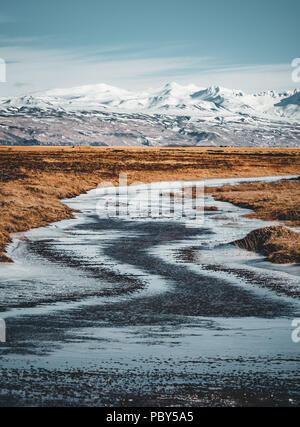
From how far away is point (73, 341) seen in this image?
37.5 ft

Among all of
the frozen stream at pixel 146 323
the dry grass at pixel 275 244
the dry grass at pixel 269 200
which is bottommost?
the frozen stream at pixel 146 323

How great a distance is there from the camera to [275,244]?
2264cm

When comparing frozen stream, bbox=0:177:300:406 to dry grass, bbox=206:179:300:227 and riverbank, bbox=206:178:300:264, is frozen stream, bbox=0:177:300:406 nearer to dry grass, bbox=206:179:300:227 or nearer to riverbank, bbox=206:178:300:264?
riverbank, bbox=206:178:300:264

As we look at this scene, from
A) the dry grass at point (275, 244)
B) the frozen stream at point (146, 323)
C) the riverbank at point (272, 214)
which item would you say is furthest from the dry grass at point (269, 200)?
the frozen stream at point (146, 323)

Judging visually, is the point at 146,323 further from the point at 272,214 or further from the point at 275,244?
the point at 272,214

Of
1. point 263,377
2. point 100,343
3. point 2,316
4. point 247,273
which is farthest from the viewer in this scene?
point 247,273

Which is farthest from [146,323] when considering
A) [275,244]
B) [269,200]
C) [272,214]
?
[269,200]

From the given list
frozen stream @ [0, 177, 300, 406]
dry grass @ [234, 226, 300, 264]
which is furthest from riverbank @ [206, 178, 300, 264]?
frozen stream @ [0, 177, 300, 406]

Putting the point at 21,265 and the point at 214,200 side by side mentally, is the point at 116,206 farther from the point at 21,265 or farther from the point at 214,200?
the point at 21,265

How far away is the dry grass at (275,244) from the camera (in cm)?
2103

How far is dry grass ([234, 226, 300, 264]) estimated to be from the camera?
21.0 m

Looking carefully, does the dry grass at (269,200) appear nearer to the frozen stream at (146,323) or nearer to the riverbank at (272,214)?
the riverbank at (272,214)
